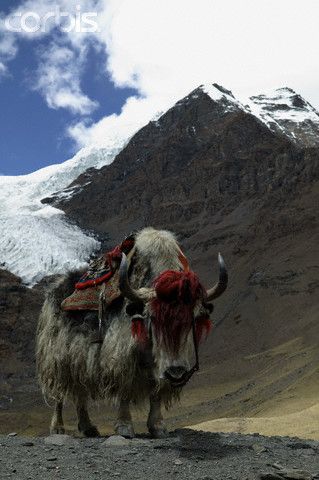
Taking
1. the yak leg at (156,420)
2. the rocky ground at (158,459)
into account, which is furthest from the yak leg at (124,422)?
the rocky ground at (158,459)

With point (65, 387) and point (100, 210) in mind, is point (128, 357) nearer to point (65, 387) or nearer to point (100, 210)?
point (65, 387)

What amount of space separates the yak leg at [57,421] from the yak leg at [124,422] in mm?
1521

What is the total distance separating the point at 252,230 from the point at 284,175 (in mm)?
20370

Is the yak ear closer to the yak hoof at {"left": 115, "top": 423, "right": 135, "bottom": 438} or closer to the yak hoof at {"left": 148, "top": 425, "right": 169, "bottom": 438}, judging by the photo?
the yak hoof at {"left": 115, "top": 423, "right": 135, "bottom": 438}

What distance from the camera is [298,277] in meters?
74.4

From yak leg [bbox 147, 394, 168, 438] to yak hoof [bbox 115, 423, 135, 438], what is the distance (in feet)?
0.90

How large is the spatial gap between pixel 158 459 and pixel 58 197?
164282 mm

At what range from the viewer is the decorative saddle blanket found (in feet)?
24.4

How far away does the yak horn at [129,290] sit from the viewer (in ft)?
20.6

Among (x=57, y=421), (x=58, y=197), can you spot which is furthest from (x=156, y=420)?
(x=58, y=197)

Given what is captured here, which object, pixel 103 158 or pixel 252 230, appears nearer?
pixel 252 230

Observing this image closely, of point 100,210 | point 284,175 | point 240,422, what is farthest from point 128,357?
point 100,210

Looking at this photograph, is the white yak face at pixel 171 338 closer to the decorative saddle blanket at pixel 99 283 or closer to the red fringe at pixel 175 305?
the red fringe at pixel 175 305

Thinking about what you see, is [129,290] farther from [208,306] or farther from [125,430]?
[125,430]
